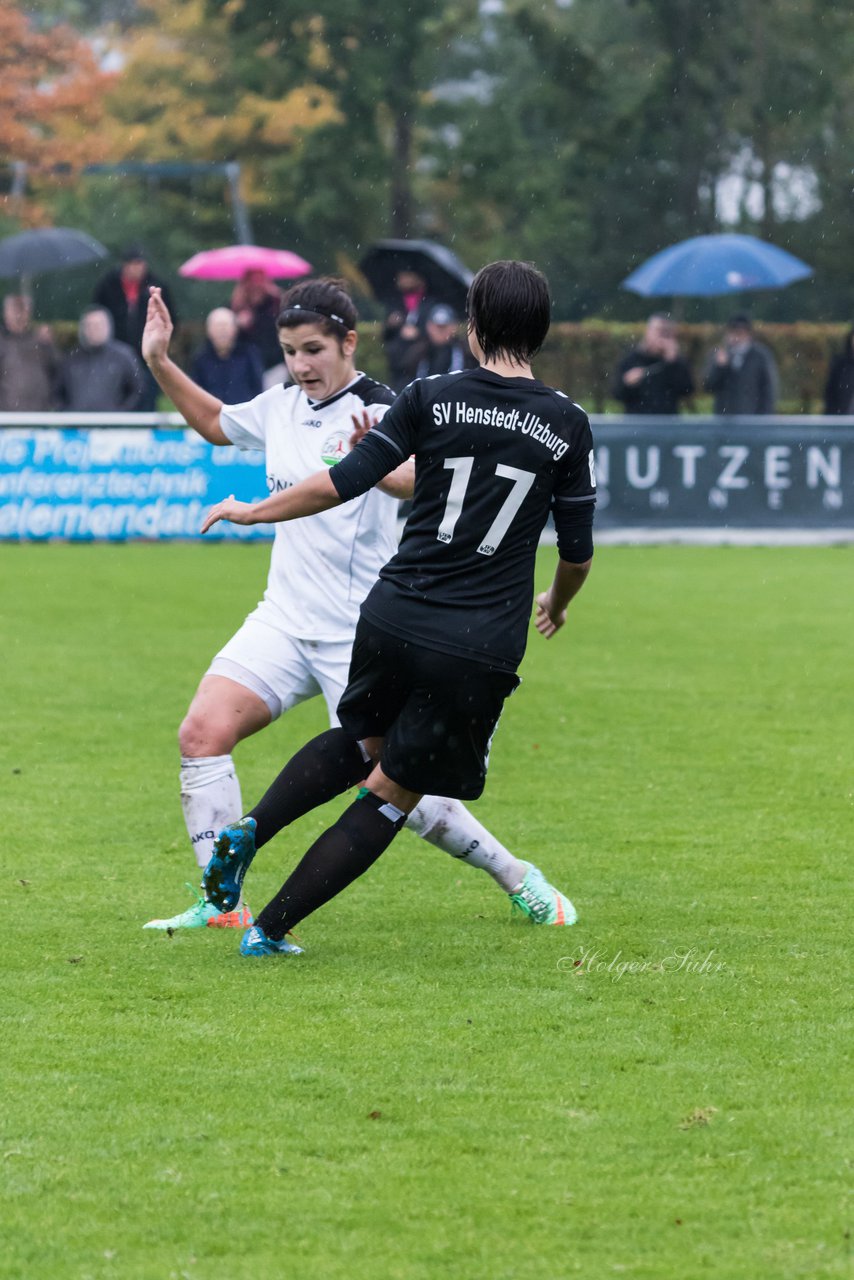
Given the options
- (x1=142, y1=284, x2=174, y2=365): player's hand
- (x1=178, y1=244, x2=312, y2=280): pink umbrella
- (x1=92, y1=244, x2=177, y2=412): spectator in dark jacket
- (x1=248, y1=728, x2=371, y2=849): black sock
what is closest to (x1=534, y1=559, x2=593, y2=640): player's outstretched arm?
(x1=248, y1=728, x2=371, y2=849): black sock

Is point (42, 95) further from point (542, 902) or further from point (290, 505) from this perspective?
point (290, 505)

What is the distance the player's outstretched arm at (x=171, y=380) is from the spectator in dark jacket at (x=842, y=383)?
634 inches

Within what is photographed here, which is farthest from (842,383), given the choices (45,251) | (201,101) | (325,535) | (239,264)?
(201,101)

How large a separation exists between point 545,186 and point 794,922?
37.3m

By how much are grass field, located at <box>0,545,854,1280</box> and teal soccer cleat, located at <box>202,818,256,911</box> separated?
0.21m

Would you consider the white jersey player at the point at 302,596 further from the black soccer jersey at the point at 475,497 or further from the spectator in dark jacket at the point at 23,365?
the spectator in dark jacket at the point at 23,365

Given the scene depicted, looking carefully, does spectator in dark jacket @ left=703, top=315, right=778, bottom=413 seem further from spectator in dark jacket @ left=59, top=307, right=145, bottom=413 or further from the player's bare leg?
the player's bare leg

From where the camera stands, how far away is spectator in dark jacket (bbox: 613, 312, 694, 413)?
64.3ft

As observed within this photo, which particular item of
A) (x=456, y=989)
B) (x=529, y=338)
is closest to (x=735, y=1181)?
(x=456, y=989)

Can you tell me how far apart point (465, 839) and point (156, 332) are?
1.76 meters

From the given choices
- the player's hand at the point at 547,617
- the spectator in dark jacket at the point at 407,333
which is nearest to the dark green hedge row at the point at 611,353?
the spectator in dark jacket at the point at 407,333

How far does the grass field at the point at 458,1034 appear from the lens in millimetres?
3525

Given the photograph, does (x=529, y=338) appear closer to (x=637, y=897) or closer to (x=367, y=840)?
(x=367, y=840)

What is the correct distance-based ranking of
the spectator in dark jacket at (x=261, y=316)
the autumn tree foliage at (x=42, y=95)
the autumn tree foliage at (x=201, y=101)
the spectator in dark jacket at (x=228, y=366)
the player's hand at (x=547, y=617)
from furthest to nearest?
the autumn tree foliage at (x=201, y=101), the autumn tree foliage at (x=42, y=95), the spectator in dark jacket at (x=261, y=316), the spectator in dark jacket at (x=228, y=366), the player's hand at (x=547, y=617)
